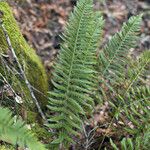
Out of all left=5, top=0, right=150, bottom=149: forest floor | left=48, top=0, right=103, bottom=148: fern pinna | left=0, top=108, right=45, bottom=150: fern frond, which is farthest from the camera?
left=5, top=0, right=150, bottom=149: forest floor

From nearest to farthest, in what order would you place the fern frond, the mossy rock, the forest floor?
the fern frond < the mossy rock < the forest floor

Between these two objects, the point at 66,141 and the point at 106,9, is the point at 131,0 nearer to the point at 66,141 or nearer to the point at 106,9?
the point at 106,9

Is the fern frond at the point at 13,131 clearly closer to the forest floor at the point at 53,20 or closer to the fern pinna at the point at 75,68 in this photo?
the fern pinna at the point at 75,68

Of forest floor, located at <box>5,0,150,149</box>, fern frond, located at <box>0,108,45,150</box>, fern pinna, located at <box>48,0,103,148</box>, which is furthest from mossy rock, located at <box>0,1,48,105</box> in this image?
fern frond, located at <box>0,108,45,150</box>

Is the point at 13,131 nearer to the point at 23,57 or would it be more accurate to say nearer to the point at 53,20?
the point at 23,57

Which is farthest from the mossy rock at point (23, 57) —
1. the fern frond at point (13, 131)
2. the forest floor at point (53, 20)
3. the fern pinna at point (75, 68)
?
the fern frond at point (13, 131)

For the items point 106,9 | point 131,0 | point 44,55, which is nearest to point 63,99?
point 44,55

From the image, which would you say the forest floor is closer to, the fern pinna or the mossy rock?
the mossy rock
